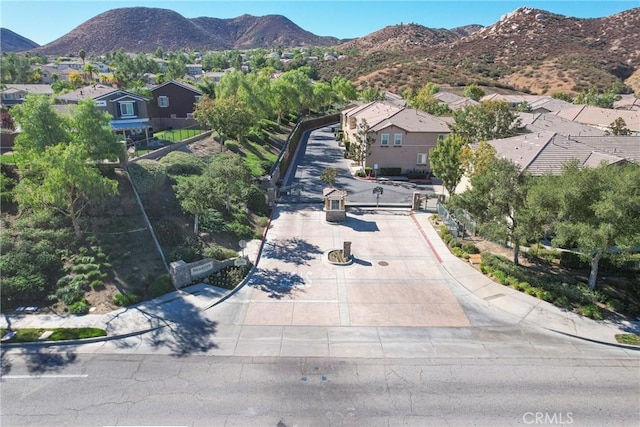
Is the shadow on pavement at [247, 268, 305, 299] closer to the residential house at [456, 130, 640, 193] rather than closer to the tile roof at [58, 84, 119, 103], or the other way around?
the residential house at [456, 130, 640, 193]

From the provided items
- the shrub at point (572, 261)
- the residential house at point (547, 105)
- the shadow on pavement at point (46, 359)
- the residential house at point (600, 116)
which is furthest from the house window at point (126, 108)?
the residential house at point (547, 105)

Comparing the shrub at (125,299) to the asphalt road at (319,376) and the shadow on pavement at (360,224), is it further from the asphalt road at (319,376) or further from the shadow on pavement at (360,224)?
the shadow on pavement at (360,224)

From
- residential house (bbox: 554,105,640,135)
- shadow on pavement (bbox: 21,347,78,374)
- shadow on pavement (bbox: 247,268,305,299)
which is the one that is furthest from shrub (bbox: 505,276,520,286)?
residential house (bbox: 554,105,640,135)

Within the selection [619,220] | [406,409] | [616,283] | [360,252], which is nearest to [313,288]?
[360,252]

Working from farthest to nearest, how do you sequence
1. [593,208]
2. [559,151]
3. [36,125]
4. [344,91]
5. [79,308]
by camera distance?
[344,91] < [559,151] < [36,125] < [79,308] < [593,208]

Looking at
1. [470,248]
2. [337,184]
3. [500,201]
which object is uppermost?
[500,201]

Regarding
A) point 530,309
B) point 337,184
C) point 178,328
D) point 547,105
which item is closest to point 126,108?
point 337,184

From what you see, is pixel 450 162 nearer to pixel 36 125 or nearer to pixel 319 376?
pixel 319 376
